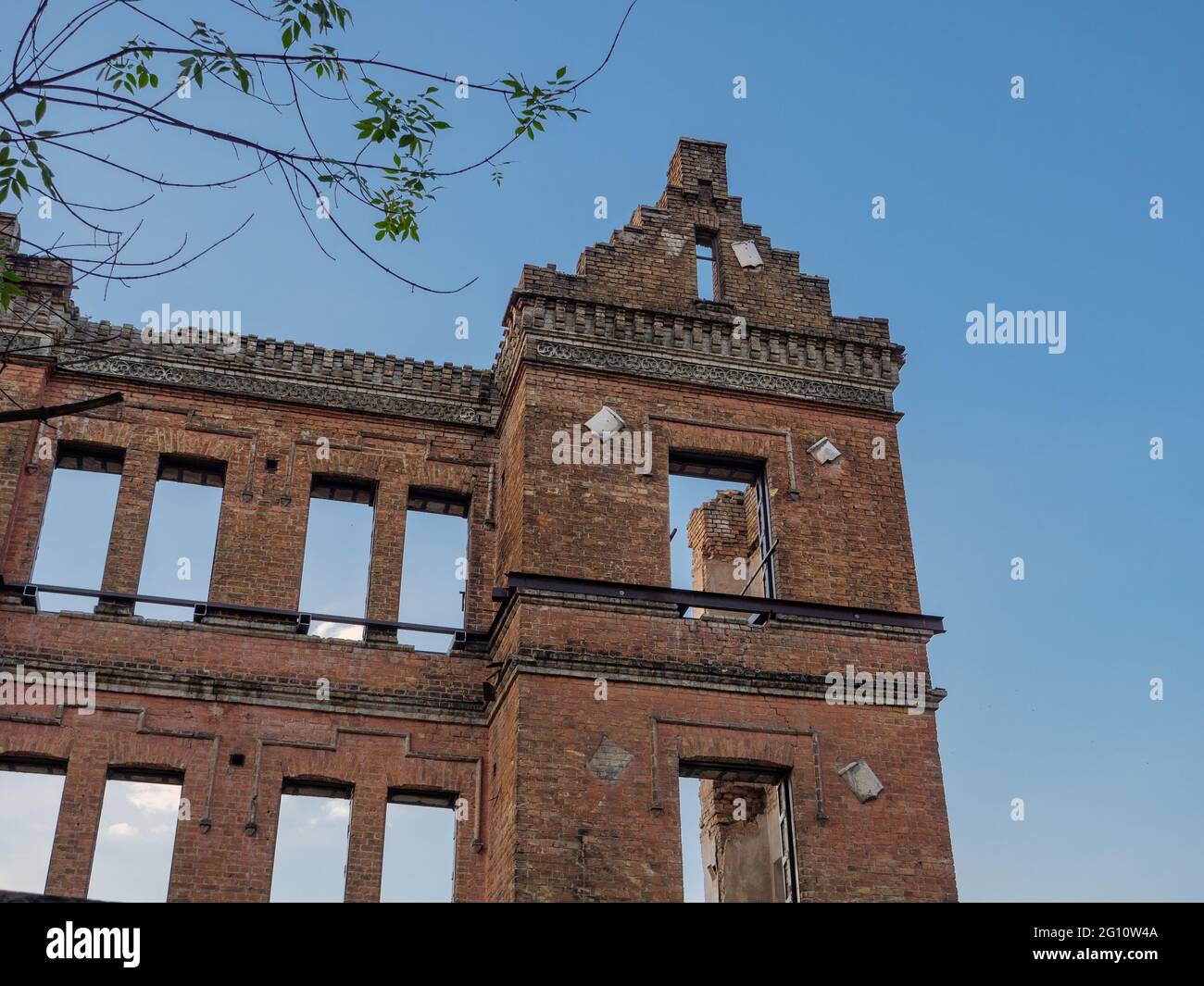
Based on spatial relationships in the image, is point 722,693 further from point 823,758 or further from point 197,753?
point 197,753

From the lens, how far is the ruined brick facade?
45.9 ft

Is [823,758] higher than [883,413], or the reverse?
[883,413]

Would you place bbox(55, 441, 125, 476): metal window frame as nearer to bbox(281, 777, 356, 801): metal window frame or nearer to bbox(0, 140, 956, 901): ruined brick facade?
bbox(0, 140, 956, 901): ruined brick facade

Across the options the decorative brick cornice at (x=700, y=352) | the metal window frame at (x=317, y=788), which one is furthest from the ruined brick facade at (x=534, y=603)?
the metal window frame at (x=317, y=788)

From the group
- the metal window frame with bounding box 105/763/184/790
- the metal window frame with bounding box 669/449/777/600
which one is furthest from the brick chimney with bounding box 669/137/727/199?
the metal window frame with bounding box 105/763/184/790

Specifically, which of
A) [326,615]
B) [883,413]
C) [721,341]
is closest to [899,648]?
[883,413]

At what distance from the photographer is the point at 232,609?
51.0ft

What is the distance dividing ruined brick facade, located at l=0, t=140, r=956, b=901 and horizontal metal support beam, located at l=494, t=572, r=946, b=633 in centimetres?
4

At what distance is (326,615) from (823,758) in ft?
20.5

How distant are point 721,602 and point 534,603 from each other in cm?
231

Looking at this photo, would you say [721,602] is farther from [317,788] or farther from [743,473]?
[317,788]

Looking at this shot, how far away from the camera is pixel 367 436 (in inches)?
680
